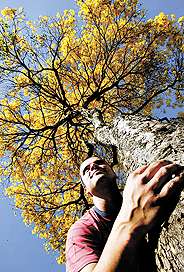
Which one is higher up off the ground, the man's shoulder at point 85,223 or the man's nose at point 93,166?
the man's nose at point 93,166

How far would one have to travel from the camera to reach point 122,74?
358 inches

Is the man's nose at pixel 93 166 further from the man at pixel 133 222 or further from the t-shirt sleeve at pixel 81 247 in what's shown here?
the man at pixel 133 222

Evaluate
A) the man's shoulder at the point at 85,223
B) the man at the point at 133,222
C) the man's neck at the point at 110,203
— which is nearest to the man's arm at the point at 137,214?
the man at the point at 133,222

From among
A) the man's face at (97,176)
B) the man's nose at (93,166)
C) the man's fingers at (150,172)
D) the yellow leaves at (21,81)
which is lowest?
the man's fingers at (150,172)

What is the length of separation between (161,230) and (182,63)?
8.97 m

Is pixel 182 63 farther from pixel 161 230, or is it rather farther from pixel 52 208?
pixel 161 230

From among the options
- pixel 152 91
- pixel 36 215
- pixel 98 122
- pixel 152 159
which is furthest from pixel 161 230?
pixel 152 91

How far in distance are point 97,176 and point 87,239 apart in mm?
1032

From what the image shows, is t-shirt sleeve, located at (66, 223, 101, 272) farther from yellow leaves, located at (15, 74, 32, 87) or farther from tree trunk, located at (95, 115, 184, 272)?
yellow leaves, located at (15, 74, 32, 87)

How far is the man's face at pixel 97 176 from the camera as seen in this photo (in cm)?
298

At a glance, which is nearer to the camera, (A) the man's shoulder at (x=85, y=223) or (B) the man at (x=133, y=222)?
(B) the man at (x=133, y=222)

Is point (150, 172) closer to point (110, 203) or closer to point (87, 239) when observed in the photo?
point (87, 239)

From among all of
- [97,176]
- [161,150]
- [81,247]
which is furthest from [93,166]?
[81,247]

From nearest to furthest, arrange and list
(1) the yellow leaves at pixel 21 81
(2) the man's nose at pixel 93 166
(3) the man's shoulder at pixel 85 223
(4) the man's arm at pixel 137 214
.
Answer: (4) the man's arm at pixel 137 214, (3) the man's shoulder at pixel 85 223, (2) the man's nose at pixel 93 166, (1) the yellow leaves at pixel 21 81
